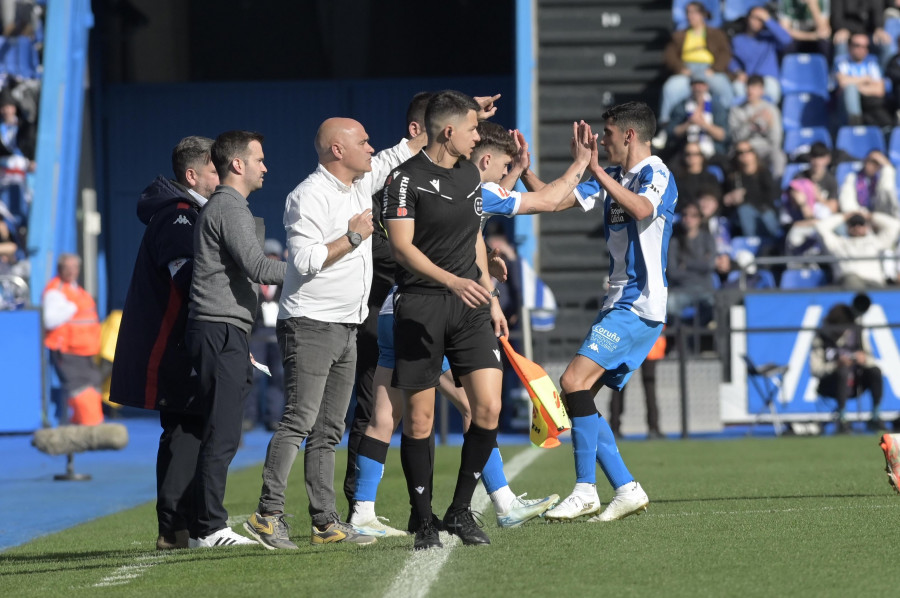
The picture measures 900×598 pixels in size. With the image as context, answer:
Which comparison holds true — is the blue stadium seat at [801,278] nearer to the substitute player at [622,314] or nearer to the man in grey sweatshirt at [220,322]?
the substitute player at [622,314]

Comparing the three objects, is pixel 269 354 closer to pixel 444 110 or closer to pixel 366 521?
pixel 366 521

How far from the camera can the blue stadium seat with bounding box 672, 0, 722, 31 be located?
1969cm

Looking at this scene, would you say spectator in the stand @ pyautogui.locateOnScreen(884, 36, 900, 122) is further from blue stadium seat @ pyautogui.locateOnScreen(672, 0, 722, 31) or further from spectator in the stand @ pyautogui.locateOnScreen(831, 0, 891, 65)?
blue stadium seat @ pyautogui.locateOnScreen(672, 0, 722, 31)

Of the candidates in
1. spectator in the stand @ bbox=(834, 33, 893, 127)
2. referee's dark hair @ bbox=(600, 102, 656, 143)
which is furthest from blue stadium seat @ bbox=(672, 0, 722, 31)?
referee's dark hair @ bbox=(600, 102, 656, 143)

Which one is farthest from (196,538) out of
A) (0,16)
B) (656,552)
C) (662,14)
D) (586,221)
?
(0,16)

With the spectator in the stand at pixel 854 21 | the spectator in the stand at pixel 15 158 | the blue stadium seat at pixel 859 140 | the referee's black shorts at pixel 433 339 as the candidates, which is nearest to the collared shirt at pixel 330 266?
the referee's black shorts at pixel 433 339

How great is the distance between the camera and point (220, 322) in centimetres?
700

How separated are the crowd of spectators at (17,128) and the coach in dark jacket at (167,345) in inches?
455

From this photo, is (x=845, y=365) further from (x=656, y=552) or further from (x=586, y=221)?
(x=656, y=552)

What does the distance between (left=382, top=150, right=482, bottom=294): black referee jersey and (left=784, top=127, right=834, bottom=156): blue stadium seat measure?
13.4 m

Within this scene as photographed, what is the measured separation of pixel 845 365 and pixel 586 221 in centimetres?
432

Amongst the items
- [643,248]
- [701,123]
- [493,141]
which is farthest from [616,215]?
[701,123]

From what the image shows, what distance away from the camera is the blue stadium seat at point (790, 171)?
18.4m

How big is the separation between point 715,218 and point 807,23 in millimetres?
4178
